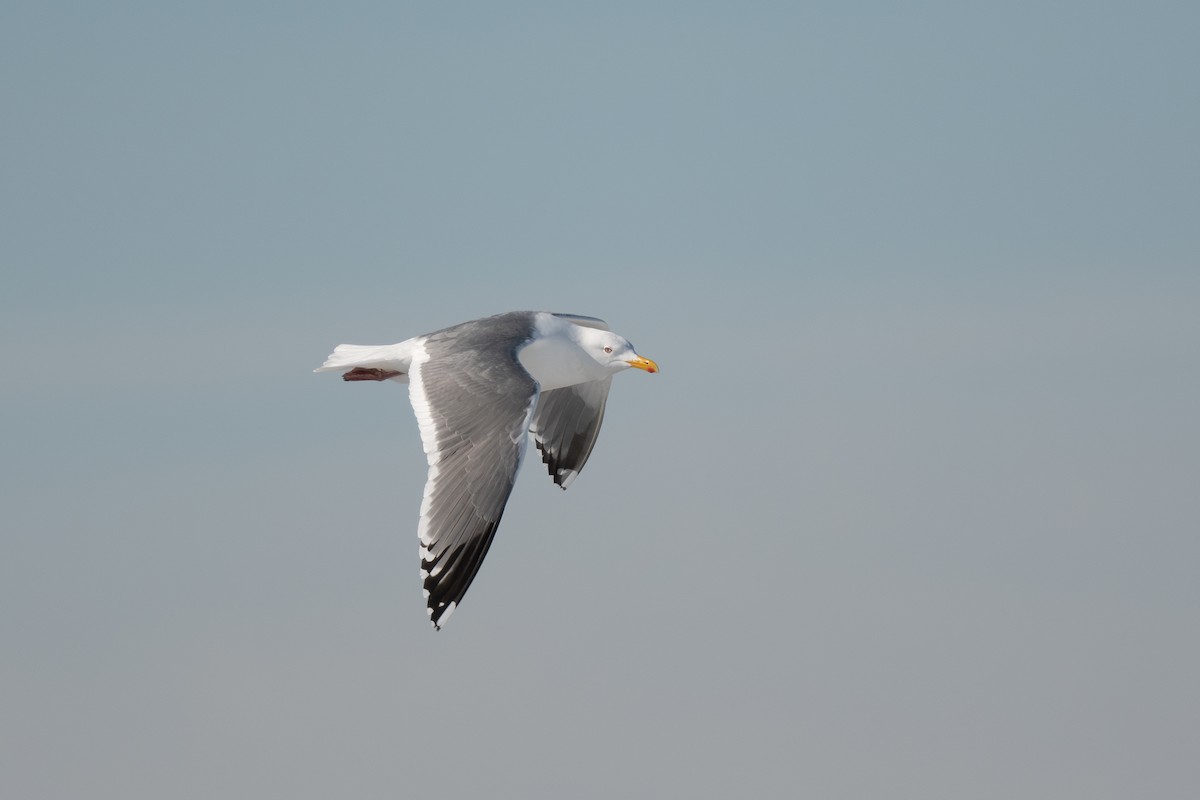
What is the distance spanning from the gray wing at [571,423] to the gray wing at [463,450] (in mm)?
3009

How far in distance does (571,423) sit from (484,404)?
420 centimetres

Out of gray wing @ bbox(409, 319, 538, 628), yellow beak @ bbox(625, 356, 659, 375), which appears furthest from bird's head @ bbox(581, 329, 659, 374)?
gray wing @ bbox(409, 319, 538, 628)

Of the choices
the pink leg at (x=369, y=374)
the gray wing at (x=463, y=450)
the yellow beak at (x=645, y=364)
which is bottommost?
the gray wing at (x=463, y=450)

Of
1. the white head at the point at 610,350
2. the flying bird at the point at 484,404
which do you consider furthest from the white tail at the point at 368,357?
the white head at the point at 610,350

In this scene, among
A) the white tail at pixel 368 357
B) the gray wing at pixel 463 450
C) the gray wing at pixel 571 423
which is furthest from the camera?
the gray wing at pixel 571 423

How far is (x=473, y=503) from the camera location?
495 inches

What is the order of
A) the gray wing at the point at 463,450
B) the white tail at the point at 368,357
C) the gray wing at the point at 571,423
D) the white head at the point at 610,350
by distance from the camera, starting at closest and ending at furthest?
the gray wing at the point at 463,450
the white tail at the point at 368,357
the white head at the point at 610,350
the gray wing at the point at 571,423

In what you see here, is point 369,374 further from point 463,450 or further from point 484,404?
point 463,450

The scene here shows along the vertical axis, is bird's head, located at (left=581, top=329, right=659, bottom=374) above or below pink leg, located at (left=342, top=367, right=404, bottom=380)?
above

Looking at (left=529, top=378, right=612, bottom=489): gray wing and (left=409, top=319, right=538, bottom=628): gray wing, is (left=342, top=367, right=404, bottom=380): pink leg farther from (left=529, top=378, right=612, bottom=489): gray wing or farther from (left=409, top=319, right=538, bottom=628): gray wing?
(left=529, top=378, right=612, bottom=489): gray wing

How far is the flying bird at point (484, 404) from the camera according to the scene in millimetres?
12398

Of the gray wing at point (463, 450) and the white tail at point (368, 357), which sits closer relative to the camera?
the gray wing at point (463, 450)

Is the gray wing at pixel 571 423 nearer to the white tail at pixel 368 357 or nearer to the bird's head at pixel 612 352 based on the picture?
the bird's head at pixel 612 352

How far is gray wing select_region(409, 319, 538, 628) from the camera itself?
1234 cm
